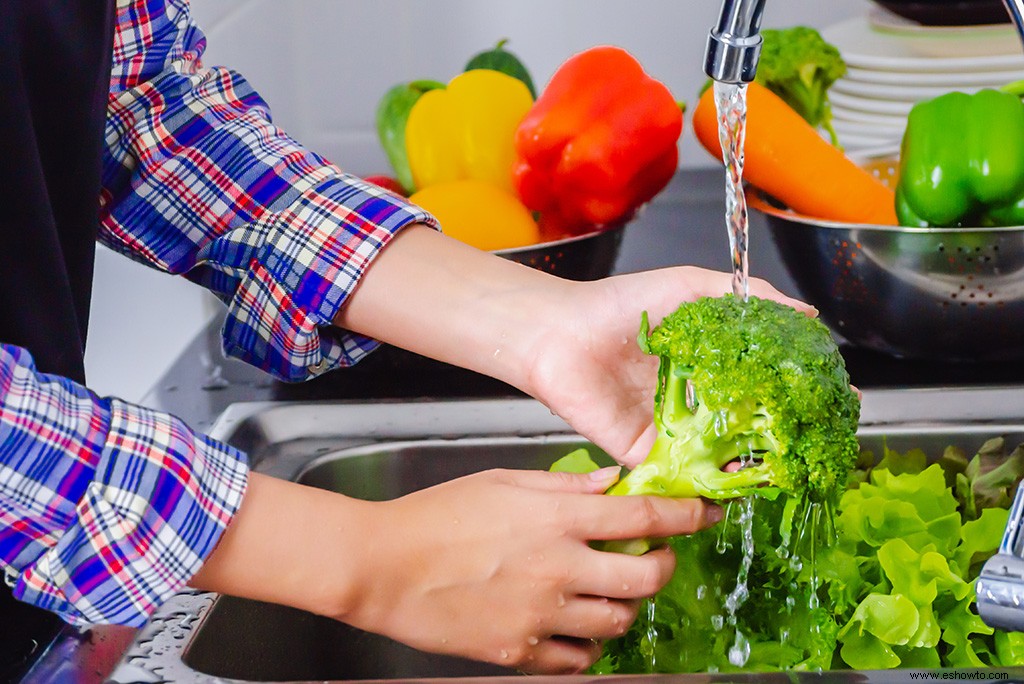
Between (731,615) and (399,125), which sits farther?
(399,125)

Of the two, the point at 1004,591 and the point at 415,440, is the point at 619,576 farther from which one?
the point at 415,440

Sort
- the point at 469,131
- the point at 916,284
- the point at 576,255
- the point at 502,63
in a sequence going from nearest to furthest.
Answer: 1. the point at 916,284
2. the point at 576,255
3. the point at 469,131
4. the point at 502,63

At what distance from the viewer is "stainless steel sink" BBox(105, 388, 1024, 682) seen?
1046 mm

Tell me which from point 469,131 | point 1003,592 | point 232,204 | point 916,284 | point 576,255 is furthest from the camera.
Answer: point 469,131

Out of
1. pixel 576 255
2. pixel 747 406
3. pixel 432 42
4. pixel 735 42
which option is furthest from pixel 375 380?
pixel 432 42

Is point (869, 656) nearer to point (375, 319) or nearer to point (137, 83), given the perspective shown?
point (375, 319)

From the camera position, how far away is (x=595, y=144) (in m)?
1.33

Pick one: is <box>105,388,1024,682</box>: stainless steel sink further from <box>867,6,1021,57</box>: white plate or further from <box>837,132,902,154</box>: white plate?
<box>867,6,1021,57</box>: white plate

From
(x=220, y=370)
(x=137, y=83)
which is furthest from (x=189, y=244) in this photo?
(x=220, y=370)

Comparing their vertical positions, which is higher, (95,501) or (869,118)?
(95,501)

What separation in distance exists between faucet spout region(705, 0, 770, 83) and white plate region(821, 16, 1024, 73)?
969mm

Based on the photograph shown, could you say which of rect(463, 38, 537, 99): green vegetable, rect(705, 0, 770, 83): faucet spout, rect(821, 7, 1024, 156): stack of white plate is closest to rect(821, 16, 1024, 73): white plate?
A: rect(821, 7, 1024, 156): stack of white plate

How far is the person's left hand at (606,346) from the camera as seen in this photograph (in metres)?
0.94

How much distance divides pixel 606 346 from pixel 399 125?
673 mm
